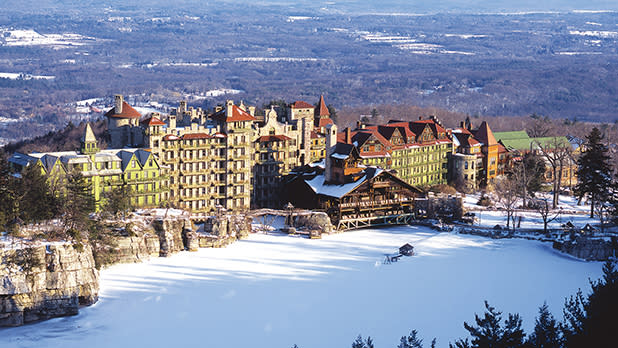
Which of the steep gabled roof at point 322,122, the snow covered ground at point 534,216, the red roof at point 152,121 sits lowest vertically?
the snow covered ground at point 534,216

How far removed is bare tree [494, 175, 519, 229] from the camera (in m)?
82.1

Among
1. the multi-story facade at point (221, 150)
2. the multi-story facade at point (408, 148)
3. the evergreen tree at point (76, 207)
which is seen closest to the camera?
the evergreen tree at point (76, 207)

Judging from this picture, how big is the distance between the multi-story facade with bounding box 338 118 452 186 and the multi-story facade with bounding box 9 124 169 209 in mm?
17389

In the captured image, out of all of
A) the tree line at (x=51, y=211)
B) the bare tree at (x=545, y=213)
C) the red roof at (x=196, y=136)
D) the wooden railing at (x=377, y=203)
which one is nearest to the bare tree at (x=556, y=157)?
the bare tree at (x=545, y=213)

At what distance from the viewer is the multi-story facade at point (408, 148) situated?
8906 centimetres

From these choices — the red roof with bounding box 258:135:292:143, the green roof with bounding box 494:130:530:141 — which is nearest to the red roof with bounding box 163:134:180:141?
the red roof with bounding box 258:135:292:143

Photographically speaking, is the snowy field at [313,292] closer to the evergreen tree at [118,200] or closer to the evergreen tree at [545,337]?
the evergreen tree at [118,200]

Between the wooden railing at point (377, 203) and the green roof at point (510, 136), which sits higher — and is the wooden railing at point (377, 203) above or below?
below

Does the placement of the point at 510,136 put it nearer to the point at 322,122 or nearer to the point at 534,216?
the point at 322,122

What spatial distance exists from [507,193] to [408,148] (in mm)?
10511

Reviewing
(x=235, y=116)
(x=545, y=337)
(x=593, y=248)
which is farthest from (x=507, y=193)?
(x=545, y=337)

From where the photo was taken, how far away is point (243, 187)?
Answer: 84688mm

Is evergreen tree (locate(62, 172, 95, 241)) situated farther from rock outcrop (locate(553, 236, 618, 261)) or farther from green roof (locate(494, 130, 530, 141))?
green roof (locate(494, 130, 530, 141))

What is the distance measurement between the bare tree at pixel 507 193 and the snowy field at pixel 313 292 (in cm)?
526
